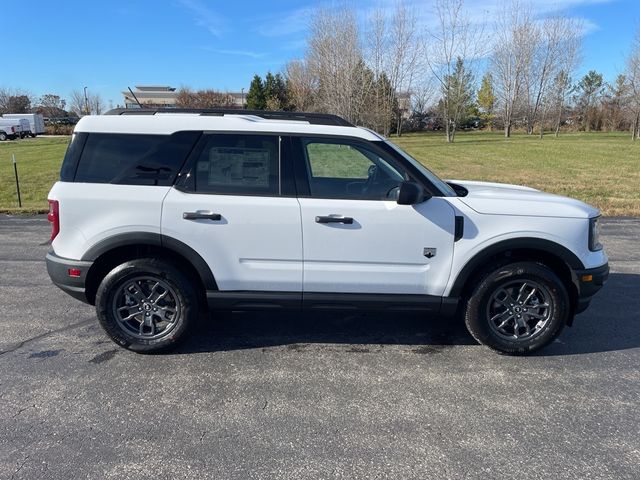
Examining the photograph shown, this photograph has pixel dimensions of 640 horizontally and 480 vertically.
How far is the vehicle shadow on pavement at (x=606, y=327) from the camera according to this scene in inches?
154

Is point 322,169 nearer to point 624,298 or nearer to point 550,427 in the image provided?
point 550,427

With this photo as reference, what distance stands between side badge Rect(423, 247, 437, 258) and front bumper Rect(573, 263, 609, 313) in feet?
3.77

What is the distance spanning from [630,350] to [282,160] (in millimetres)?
3360

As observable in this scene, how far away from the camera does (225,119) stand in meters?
3.76

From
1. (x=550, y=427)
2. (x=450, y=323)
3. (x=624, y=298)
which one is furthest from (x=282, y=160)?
(x=624, y=298)

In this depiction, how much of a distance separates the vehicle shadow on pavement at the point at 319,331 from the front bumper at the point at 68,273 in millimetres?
942

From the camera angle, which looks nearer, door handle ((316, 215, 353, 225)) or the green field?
door handle ((316, 215, 353, 225))

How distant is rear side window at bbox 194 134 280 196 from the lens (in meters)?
3.64

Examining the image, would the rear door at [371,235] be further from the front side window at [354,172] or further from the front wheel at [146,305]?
the front wheel at [146,305]

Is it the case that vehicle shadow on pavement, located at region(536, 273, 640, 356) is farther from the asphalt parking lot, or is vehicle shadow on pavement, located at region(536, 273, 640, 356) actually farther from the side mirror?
the side mirror

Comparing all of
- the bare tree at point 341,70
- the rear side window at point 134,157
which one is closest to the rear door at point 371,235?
the rear side window at point 134,157

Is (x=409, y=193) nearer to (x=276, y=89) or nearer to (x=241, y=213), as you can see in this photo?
(x=241, y=213)

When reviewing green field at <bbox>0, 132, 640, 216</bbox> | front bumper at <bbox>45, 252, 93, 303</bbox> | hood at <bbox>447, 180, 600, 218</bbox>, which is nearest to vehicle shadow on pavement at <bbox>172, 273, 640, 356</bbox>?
front bumper at <bbox>45, 252, 93, 303</bbox>

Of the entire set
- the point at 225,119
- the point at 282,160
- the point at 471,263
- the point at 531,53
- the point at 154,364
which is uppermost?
the point at 531,53
